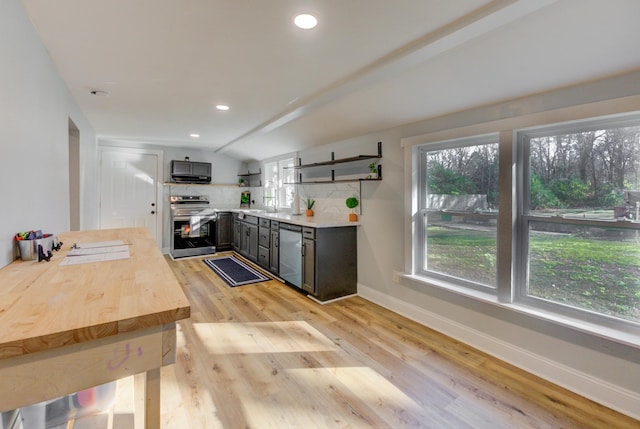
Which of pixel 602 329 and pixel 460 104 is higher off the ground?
pixel 460 104

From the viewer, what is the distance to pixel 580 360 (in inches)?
75.7

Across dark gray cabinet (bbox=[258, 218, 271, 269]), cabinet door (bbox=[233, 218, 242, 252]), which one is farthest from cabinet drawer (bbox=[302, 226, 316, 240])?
cabinet door (bbox=[233, 218, 242, 252])

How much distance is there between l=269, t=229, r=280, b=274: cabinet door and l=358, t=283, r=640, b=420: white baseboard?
185 centimetres

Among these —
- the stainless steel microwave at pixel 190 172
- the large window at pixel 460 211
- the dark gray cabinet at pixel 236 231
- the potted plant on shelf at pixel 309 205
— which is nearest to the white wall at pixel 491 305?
the large window at pixel 460 211

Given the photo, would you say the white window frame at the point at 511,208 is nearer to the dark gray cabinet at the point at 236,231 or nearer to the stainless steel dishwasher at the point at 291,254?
the stainless steel dishwasher at the point at 291,254

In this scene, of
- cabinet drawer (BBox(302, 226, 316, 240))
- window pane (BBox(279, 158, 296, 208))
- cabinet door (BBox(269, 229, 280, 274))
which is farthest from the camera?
window pane (BBox(279, 158, 296, 208))

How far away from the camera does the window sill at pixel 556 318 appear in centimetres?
178

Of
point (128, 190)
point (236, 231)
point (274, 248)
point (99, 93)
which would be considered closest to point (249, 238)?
point (236, 231)

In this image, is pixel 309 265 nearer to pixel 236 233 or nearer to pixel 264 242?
pixel 264 242

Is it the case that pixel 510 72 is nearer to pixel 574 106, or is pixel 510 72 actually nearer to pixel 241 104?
pixel 574 106

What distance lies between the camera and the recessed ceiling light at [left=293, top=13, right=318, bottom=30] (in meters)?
1.62

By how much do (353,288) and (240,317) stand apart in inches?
55.3

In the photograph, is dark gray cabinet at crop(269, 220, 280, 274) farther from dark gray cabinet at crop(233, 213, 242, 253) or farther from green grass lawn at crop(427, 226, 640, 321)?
green grass lawn at crop(427, 226, 640, 321)

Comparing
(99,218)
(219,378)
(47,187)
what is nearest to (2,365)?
(219,378)
